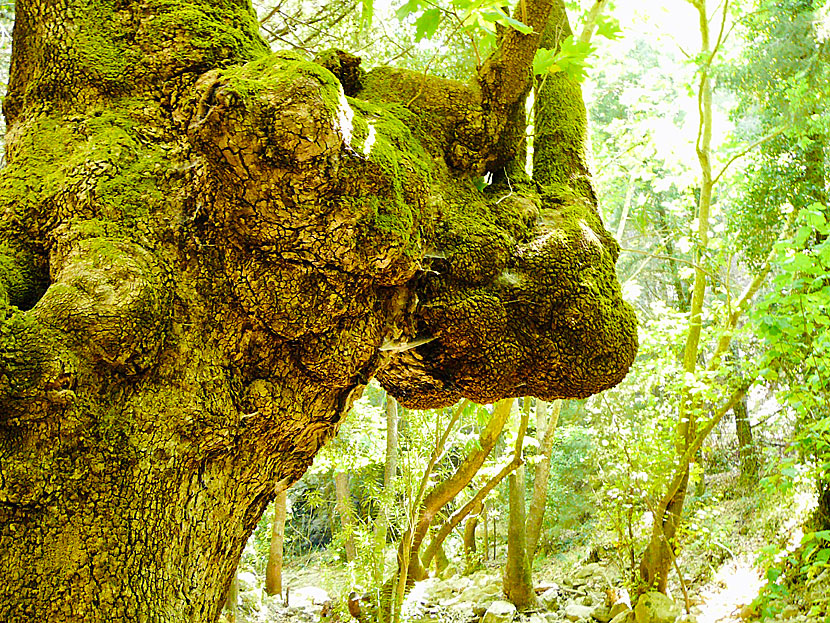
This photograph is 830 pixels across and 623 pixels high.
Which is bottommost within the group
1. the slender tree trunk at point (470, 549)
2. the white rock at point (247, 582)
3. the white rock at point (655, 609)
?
the white rock at point (247, 582)

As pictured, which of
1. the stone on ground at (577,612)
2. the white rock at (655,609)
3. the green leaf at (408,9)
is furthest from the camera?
the stone on ground at (577,612)

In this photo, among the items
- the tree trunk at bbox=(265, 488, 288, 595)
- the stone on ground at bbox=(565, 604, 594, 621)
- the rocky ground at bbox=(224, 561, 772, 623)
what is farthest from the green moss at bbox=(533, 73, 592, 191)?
the tree trunk at bbox=(265, 488, 288, 595)

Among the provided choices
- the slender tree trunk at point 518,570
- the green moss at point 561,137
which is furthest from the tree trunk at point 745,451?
the green moss at point 561,137

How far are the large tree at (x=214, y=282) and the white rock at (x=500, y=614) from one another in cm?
546

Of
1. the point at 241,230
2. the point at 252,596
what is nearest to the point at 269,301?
the point at 241,230

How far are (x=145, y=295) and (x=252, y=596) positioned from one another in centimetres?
857

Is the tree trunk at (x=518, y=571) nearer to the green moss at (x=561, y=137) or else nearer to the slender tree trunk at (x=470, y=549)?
the slender tree trunk at (x=470, y=549)

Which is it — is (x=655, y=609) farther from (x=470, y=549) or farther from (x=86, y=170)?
(x=86, y=170)

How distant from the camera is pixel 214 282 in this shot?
1.76 meters

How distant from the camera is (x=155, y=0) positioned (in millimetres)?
2016

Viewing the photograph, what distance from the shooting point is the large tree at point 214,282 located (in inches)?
56.6

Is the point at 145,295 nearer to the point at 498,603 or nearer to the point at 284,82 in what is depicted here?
the point at 284,82

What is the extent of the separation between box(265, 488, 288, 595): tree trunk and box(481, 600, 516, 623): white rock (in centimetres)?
348

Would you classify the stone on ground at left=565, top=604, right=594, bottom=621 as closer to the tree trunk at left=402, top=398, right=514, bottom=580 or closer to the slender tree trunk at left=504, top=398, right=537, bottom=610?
the slender tree trunk at left=504, top=398, right=537, bottom=610
